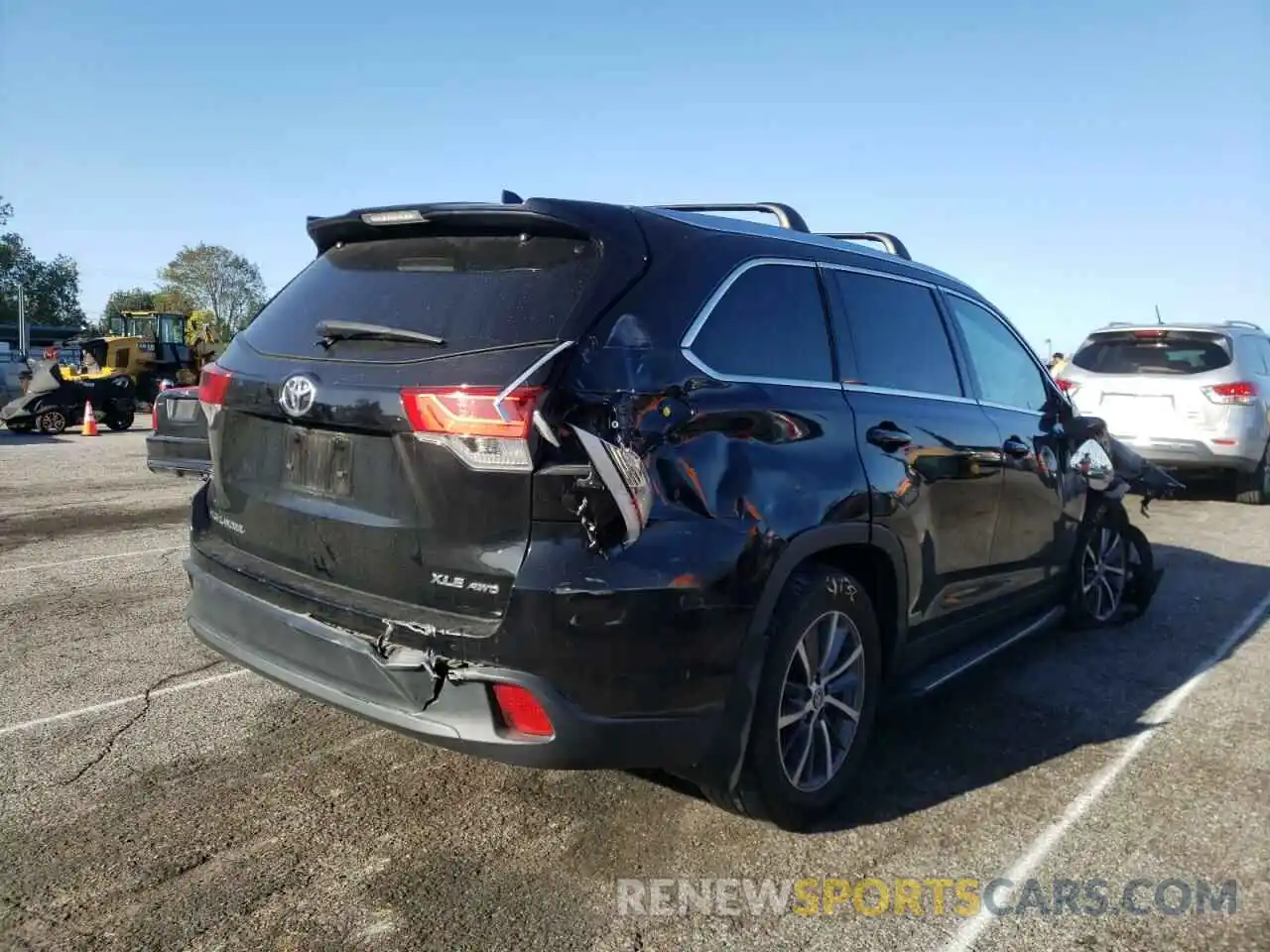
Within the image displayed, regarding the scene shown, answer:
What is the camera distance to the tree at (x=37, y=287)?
3177 inches

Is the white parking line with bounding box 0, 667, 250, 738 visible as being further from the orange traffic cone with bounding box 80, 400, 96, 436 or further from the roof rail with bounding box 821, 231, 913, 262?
the orange traffic cone with bounding box 80, 400, 96, 436

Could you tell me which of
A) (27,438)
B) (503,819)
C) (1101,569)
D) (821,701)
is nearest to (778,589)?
(821,701)

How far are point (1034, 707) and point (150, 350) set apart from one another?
85.4 feet

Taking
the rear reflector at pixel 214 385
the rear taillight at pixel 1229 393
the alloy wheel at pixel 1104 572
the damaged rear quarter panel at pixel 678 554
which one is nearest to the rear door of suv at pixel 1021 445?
the alloy wheel at pixel 1104 572

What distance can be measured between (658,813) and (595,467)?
1.37m

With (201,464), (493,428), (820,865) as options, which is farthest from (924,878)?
(201,464)

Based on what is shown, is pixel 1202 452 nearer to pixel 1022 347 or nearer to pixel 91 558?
pixel 1022 347

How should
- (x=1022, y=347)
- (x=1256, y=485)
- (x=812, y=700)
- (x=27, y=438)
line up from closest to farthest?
(x=812, y=700) < (x=1022, y=347) < (x=1256, y=485) < (x=27, y=438)

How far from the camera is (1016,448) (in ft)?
14.2

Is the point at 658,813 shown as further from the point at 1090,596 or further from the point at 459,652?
the point at 1090,596

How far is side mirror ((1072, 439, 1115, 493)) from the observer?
5.04 metres

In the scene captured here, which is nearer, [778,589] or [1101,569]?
[778,589]

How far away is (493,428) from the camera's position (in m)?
2.51

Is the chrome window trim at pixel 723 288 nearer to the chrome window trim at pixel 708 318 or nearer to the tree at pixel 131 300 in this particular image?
the chrome window trim at pixel 708 318
